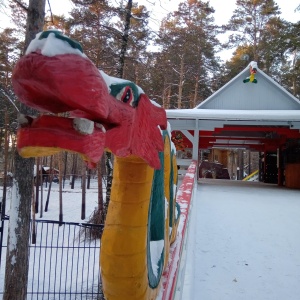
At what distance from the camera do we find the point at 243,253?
4.59 metres

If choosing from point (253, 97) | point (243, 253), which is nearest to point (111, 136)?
point (243, 253)

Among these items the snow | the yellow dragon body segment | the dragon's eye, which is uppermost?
the snow

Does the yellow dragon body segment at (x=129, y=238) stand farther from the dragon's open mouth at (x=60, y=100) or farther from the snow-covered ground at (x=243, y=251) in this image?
the snow-covered ground at (x=243, y=251)

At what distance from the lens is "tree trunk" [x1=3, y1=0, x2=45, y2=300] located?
5406 mm

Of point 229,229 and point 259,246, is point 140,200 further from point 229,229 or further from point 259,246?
point 229,229

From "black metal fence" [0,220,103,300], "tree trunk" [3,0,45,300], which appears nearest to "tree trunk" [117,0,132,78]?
"tree trunk" [3,0,45,300]

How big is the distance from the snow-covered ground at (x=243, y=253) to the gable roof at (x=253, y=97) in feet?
25.2

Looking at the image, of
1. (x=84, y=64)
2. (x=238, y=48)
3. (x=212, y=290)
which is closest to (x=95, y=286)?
(x=212, y=290)

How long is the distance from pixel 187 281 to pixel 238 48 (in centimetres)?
2506

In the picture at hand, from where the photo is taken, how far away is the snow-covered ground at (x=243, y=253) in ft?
11.8

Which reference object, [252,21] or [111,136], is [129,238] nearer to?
[111,136]

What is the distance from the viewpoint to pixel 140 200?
1.64 m

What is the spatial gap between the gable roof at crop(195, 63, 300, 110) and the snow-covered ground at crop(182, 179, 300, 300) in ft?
25.2

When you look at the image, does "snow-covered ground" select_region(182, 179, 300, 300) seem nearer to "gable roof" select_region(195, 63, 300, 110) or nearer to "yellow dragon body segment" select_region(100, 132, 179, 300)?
"yellow dragon body segment" select_region(100, 132, 179, 300)
